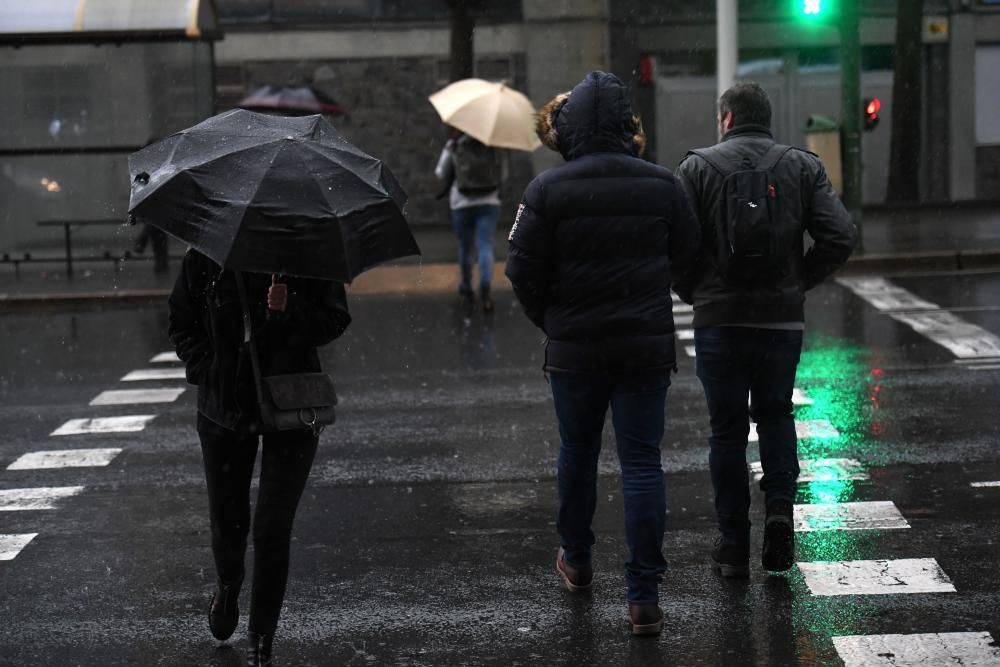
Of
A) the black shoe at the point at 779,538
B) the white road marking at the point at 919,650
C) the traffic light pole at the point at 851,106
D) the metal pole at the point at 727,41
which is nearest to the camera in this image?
the white road marking at the point at 919,650

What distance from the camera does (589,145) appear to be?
5.36 metres

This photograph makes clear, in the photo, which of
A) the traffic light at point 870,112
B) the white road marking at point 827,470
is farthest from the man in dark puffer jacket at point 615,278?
the traffic light at point 870,112

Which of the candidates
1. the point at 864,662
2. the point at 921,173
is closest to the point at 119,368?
the point at 864,662

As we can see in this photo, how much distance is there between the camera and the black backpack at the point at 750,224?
576cm

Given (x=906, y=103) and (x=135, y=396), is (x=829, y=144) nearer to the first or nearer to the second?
(x=906, y=103)

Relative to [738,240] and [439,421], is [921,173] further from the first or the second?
[738,240]

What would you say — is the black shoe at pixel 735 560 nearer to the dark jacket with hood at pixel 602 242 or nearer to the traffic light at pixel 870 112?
the dark jacket with hood at pixel 602 242

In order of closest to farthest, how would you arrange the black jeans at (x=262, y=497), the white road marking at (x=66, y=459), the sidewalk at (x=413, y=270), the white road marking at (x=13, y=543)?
the black jeans at (x=262, y=497)
the white road marking at (x=13, y=543)
the white road marking at (x=66, y=459)
the sidewalk at (x=413, y=270)

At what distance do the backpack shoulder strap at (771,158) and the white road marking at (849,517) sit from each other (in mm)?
1714

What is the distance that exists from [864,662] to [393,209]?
6.97 ft

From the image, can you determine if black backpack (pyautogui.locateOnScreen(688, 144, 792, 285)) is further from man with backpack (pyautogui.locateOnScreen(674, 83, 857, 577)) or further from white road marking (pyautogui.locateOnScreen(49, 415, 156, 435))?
white road marking (pyautogui.locateOnScreen(49, 415, 156, 435))

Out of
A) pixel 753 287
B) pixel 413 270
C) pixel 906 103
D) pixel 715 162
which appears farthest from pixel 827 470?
pixel 906 103

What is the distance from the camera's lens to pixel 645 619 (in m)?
5.33

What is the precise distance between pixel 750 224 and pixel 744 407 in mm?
722
